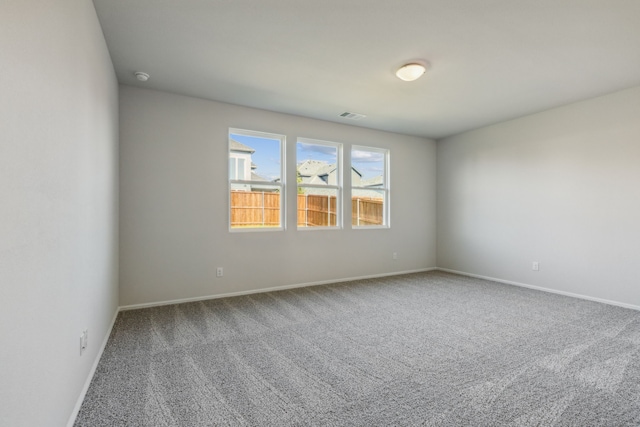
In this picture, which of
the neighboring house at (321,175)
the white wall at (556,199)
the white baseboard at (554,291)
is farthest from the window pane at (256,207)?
the white baseboard at (554,291)

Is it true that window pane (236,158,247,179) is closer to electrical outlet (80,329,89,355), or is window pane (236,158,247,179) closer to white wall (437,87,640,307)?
electrical outlet (80,329,89,355)

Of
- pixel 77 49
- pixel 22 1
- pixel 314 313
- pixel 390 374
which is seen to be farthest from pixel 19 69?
pixel 314 313

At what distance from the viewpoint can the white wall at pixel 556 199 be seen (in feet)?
12.3

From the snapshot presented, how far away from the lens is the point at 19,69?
1.10 metres

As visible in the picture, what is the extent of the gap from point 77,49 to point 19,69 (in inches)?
36.2

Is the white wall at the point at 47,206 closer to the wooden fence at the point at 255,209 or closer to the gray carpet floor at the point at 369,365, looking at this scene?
the gray carpet floor at the point at 369,365

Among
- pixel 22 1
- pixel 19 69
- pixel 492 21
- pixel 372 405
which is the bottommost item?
pixel 372 405

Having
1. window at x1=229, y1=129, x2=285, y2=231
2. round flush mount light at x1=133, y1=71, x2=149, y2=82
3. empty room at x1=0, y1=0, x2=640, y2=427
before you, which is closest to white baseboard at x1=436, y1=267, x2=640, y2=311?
empty room at x1=0, y1=0, x2=640, y2=427

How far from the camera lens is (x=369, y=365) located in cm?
232

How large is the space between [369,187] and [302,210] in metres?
1.43

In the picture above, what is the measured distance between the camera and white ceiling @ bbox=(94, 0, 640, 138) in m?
2.24

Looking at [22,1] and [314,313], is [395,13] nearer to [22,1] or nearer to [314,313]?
[22,1]

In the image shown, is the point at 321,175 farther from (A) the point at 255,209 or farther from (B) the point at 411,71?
(B) the point at 411,71

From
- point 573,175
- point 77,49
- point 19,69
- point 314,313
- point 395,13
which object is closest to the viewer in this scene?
point 19,69
